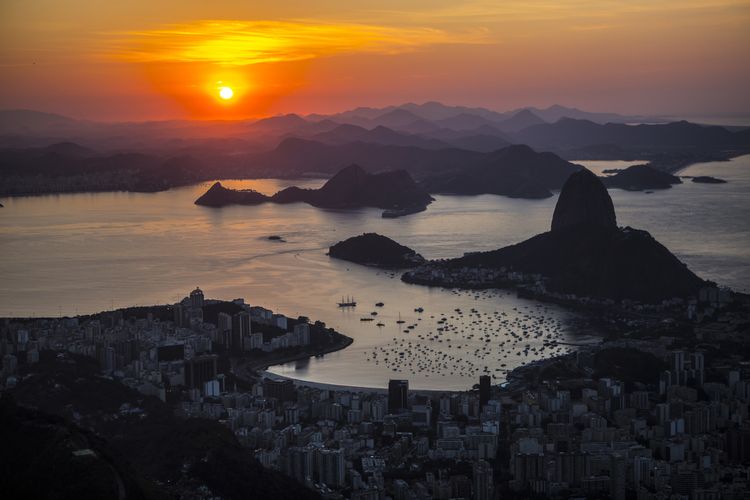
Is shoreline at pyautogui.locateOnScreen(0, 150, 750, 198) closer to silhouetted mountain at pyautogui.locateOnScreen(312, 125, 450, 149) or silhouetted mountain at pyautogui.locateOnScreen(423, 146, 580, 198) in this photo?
silhouetted mountain at pyautogui.locateOnScreen(423, 146, 580, 198)

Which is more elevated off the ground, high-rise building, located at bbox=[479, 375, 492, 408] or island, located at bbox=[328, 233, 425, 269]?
island, located at bbox=[328, 233, 425, 269]

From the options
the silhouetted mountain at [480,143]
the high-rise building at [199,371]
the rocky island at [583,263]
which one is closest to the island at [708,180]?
the rocky island at [583,263]

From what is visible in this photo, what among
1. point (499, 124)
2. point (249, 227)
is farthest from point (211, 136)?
point (249, 227)

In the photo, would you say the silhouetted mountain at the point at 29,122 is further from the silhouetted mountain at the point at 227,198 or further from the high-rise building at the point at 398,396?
the high-rise building at the point at 398,396

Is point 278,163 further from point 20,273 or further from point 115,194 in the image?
point 20,273

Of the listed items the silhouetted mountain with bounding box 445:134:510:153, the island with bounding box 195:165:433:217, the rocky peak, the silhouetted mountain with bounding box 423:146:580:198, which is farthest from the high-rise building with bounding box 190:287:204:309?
the silhouetted mountain with bounding box 445:134:510:153

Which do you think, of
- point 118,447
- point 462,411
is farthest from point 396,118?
point 118,447

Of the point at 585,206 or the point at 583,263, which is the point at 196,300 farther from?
the point at 585,206
